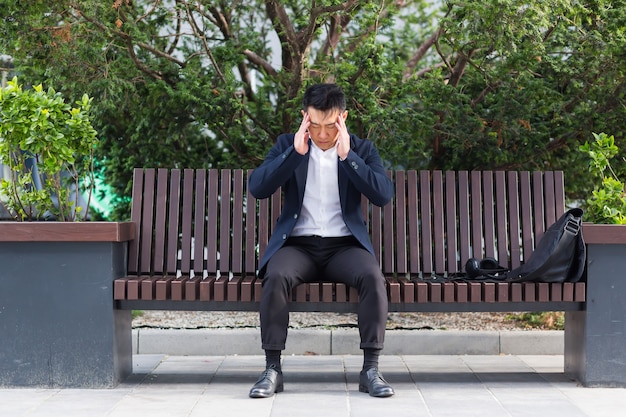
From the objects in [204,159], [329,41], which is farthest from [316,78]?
[204,159]

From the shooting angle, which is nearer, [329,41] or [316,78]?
[316,78]

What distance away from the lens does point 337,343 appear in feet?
20.3

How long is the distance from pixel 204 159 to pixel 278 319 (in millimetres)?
2700

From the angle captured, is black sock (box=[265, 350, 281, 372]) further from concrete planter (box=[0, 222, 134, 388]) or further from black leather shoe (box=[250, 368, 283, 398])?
concrete planter (box=[0, 222, 134, 388])

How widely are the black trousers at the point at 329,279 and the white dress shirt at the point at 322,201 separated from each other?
17cm

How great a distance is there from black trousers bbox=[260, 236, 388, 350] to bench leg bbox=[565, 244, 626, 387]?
1167 mm

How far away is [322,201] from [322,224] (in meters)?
0.13

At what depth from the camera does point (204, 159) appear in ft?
23.5

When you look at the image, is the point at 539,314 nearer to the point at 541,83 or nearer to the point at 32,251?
the point at 541,83

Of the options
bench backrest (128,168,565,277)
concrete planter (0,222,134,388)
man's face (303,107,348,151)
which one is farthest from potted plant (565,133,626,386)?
concrete planter (0,222,134,388)

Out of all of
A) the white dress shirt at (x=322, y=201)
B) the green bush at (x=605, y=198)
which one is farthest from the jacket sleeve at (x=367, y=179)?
the green bush at (x=605, y=198)

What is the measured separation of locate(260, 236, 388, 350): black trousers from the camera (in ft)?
15.5

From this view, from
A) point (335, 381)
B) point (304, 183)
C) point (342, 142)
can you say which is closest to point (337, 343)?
point (335, 381)

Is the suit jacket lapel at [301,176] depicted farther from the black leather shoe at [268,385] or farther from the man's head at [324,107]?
the black leather shoe at [268,385]
